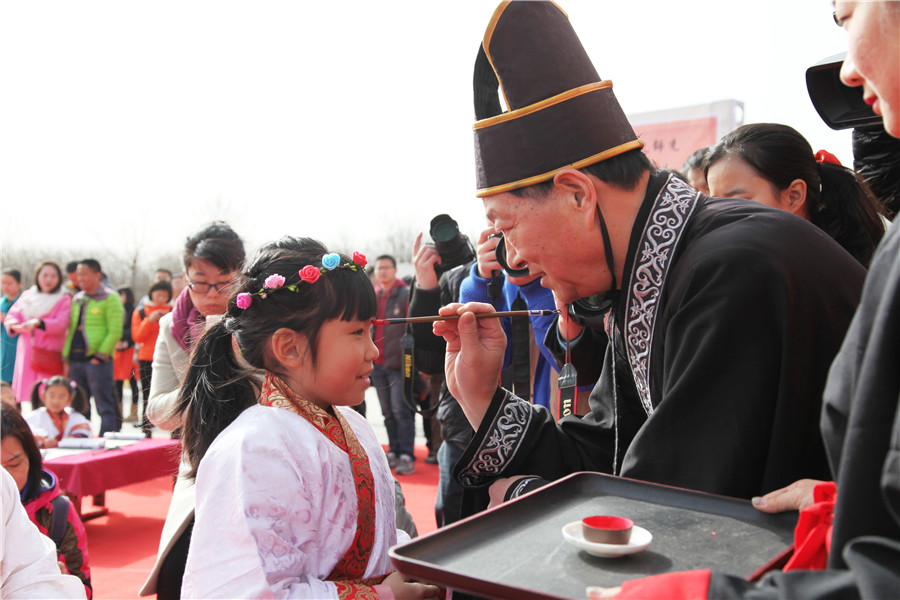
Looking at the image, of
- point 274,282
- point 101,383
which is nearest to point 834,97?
point 274,282

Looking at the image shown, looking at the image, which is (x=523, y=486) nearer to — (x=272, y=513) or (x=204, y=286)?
(x=272, y=513)

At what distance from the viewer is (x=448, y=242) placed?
4246 millimetres

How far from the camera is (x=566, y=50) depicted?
5.91ft

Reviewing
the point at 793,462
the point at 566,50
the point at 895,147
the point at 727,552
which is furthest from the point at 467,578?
the point at 895,147

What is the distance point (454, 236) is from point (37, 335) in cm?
605

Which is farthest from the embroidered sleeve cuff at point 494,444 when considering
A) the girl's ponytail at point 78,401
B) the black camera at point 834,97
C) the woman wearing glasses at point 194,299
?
the girl's ponytail at point 78,401

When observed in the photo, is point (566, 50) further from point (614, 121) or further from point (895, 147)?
point (895, 147)

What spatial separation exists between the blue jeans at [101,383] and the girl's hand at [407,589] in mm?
7168

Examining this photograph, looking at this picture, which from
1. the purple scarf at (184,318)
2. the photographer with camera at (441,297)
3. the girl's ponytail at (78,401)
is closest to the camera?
the purple scarf at (184,318)

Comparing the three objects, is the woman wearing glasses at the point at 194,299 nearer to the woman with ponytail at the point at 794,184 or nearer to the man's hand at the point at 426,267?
the man's hand at the point at 426,267

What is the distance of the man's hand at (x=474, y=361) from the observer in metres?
1.98

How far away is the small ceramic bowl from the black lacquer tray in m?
0.03

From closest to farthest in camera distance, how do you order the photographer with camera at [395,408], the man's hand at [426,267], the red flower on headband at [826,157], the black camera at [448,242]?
the red flower on headband at [826,157] → the man's hand at [426,267] → the black camera at [448,242] → the photographer with camera at [395,408]

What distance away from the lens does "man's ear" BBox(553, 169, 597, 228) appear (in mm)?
1686
